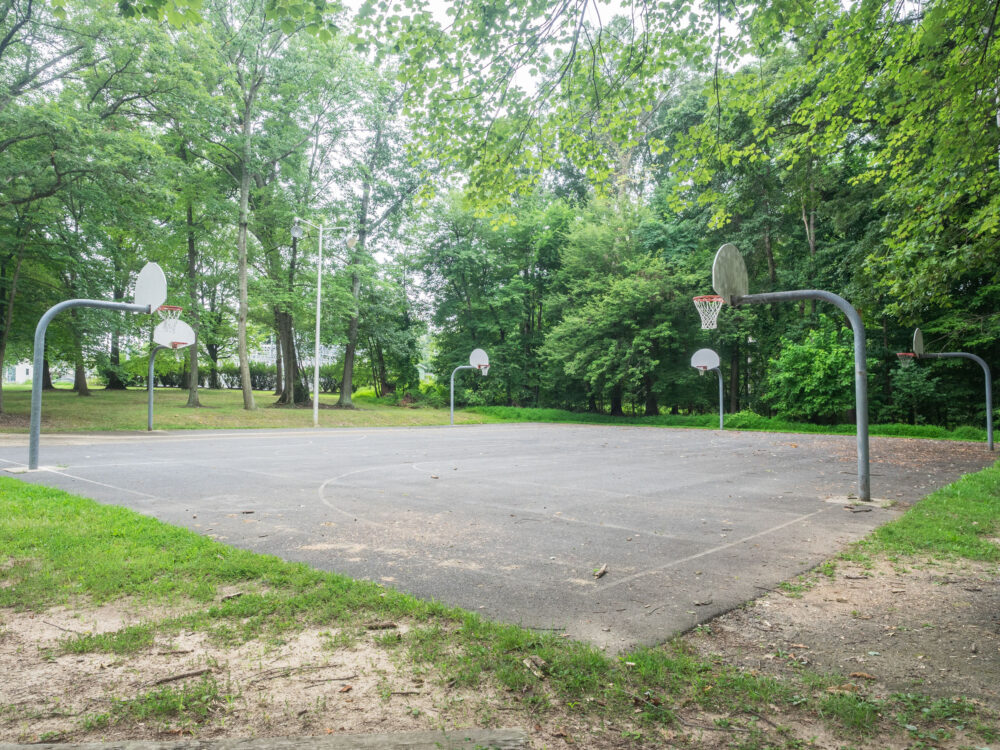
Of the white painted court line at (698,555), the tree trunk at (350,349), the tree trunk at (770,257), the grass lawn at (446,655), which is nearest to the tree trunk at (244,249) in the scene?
the tree trunk at (350,349)

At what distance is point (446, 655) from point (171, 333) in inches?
729

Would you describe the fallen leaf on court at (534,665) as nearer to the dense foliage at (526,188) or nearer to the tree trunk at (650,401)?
the dense foliage at (526,188)

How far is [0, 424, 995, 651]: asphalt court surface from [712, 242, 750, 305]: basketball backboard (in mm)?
2530

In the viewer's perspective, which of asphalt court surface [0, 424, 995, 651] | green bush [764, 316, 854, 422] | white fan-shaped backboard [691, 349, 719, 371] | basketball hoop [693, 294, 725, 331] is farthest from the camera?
white fan-shaped backboard [691, 349, 719, 371]

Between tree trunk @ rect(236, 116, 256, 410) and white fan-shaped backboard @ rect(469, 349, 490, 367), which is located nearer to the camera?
tree trunk @ rect(236, 116, 256, 410)

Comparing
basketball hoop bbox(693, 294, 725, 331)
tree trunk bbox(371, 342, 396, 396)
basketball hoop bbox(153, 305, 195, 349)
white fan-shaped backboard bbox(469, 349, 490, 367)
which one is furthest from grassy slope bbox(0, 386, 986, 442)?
tree trunk bbox(371, 342, 396, 396)

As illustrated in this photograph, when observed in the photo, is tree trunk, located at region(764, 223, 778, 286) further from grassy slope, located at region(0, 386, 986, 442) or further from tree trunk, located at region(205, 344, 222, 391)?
tree trunk, located at region(205, 344, 222, 391)

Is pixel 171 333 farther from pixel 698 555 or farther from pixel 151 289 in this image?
pixel 698 555

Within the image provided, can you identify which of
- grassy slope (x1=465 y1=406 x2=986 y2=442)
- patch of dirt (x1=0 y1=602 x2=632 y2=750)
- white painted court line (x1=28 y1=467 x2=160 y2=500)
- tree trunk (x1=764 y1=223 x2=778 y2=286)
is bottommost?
grassy slope (x1=465 y1=406 x2=986 y2=442)

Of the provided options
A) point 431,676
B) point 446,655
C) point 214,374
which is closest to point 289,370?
point 214,374

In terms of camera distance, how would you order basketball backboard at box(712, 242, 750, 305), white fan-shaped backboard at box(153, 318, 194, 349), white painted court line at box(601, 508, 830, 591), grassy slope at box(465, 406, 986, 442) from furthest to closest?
grassy slope at box(465, 406, 986, 442) < white fan-shaped backboard at box(153, 318, 194, 349) < basketball backboard at box(712, 242, 750, 305) < white painted court line at box(601, 508, 830, 591)

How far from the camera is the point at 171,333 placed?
17938 millimetres

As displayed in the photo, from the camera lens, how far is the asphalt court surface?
3.42m

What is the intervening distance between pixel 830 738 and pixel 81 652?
301 cm
